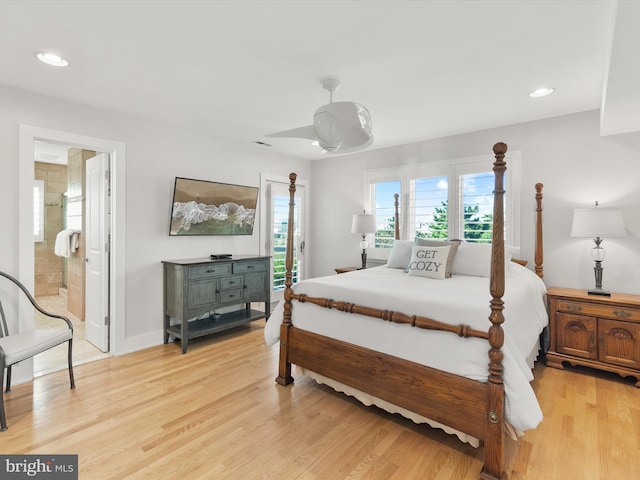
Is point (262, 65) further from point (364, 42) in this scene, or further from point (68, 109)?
point (68, 109)

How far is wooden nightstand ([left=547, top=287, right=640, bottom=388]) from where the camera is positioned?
9.12 feet

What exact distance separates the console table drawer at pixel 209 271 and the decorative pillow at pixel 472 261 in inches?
101

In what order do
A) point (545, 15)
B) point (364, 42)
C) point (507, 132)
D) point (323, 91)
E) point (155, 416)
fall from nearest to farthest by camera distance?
point (545, 15), point (364, 42), point (155, 416), point (323, 91), point (507, 132)

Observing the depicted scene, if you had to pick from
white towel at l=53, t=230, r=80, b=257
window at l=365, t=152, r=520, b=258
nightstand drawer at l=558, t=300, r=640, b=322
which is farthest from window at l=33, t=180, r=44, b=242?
nightstand drawer at l=558, t=300, r=640, b=322

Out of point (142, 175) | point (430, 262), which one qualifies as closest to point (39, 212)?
point (142, 175)

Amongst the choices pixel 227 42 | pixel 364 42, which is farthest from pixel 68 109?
pixel 364 42

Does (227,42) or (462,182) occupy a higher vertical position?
(227,42)

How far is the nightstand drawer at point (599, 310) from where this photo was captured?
9.09ft

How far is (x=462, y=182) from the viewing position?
162 inches

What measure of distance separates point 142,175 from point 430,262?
3.21m

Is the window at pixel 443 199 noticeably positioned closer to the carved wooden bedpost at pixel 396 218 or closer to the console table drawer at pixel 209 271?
the carved wooden bedpost at pixel 396 218

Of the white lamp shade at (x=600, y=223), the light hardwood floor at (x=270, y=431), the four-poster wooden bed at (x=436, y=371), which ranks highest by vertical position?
the white lamp shade at (x=600, y=223)

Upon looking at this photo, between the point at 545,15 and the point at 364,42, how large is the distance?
102 centimetres

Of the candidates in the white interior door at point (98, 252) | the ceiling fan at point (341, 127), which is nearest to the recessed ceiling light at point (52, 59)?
the white interior door at point (98, 252)
